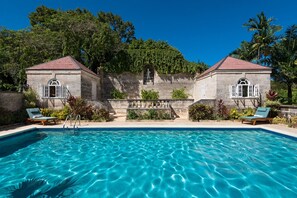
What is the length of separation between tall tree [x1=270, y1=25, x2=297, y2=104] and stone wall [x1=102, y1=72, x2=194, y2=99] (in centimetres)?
1108

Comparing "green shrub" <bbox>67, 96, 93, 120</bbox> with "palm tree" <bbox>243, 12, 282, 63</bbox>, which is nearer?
"green shrub" <bbox>67, 96, 93, 120</bbox>

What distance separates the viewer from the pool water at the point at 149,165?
12.8 ft

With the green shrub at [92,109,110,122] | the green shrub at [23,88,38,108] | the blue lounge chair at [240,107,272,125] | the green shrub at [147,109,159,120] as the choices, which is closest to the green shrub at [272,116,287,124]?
the blue lounge chair at [240,107,272,125]

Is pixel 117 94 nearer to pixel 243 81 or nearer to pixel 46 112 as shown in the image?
pixel 46 112

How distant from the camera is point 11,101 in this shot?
11.2 meters

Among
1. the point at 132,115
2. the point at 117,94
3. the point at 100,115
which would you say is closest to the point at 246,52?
the point at 117,94

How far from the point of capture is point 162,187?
4.02 m

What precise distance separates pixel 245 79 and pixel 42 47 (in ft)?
72.7

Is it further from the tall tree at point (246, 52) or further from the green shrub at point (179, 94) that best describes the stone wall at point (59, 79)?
the tall tree at point (246, 52)

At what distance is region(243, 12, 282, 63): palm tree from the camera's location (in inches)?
821

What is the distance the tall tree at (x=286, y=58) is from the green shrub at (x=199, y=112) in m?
14.0

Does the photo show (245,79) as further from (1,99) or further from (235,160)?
(1,99)

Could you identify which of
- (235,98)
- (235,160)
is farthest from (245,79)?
(235,160)

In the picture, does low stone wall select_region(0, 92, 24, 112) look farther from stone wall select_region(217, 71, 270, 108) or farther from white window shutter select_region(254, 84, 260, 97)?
white window shutter select_region(254, 84, 260, 97)
